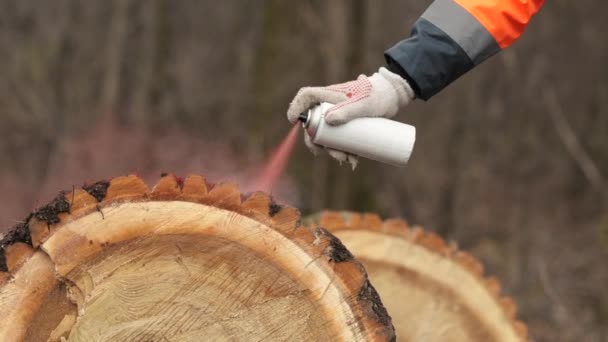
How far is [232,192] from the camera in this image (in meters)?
2.32

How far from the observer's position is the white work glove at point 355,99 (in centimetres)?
256

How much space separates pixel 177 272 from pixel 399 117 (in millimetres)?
6998

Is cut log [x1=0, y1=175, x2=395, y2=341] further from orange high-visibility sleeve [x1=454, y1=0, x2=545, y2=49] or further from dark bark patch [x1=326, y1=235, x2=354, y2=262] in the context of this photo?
orange high-visibility sleeve [x1=454, y1=0, x2=545, y2=49]

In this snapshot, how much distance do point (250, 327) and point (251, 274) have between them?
5.7 inches

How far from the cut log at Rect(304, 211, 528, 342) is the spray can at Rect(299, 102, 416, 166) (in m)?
0.66

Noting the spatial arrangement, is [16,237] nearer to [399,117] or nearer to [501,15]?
[501,15]

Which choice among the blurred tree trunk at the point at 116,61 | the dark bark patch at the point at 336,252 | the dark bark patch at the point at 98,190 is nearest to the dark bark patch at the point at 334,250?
the dark bark patch at the point at 336,252

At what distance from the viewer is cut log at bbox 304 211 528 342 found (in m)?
3.19

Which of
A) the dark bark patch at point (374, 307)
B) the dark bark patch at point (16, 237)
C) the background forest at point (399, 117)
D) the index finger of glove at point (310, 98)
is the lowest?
the dark bark patch at point (374, 307)

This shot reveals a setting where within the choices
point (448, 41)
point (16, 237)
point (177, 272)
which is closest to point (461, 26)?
point (448, 41)

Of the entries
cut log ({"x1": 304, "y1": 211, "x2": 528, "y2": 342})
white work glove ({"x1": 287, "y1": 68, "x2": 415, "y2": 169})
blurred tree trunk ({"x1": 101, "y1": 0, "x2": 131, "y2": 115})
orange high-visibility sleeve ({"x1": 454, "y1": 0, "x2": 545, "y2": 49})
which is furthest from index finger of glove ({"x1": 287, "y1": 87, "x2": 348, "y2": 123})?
blurred tree trunk ({"x1": 101, "y1": 0, "x2": 131, "y2": 115})

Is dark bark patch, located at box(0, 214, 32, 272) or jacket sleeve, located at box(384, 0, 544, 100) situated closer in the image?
dark bark patch, located at box(0, 214, 32, 272)

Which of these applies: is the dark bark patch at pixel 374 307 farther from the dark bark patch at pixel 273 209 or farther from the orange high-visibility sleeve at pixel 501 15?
the orange high-visibility sleeve at pixel 501 15

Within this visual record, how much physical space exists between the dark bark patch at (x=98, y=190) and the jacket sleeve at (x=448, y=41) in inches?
43.4
